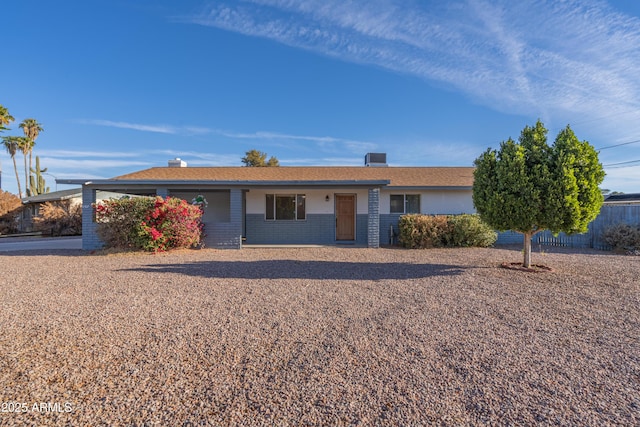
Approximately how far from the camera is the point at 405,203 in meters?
13.8

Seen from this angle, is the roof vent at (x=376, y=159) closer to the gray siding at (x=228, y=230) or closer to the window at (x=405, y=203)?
the window at (x=405, y=203)

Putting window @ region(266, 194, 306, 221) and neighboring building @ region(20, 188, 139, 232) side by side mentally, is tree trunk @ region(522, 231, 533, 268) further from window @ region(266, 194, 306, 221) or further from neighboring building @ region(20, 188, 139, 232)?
neighboring building @ region(20, 188, 139, 232)

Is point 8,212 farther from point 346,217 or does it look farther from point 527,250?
point 527,250

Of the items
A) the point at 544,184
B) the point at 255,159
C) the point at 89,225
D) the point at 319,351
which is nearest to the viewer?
the point at 319,351

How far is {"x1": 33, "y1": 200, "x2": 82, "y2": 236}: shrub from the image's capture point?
731 inches

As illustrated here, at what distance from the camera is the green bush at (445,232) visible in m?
12.2

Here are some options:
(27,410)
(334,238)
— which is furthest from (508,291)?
(334,238)

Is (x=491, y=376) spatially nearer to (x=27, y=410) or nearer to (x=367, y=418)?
(x=367, y=418)

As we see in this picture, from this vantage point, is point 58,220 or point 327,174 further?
point 58,220

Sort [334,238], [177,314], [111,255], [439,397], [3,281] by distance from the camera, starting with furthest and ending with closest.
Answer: [334,238]
[111,255]
[3,281]
[177,314]
[439,397]

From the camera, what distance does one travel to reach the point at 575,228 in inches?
275

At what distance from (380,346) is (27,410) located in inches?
121

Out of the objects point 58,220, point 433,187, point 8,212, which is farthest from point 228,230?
point 8,212

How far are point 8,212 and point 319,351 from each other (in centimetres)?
2541
